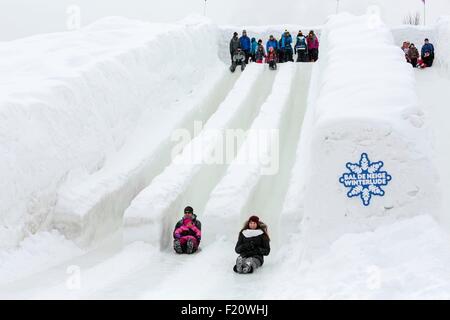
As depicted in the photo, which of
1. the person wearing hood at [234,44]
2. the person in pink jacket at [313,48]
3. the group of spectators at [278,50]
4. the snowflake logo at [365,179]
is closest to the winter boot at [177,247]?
the snowflake logo at [365,179]

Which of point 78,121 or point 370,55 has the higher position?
point 370,55

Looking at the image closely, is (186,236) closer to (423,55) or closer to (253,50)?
(423,55)

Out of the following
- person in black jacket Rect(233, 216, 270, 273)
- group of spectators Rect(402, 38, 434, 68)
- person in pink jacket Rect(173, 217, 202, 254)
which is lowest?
person in black jacket Rect(233, 216, 270, 273)

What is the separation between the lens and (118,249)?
10.9 m

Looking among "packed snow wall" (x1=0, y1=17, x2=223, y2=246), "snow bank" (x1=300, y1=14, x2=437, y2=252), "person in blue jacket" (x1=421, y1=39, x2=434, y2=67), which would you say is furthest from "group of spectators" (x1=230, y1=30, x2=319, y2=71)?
"snow bank" (x1=300, y1=14, x2=437, y2=252)

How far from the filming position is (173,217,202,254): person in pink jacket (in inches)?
401

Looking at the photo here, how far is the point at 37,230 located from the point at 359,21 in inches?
503

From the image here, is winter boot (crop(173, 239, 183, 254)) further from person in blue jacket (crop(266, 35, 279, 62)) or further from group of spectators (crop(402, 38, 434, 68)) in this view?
group of spectators (crop(402, 38, 434, 68))

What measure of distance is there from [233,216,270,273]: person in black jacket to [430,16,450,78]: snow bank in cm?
1210

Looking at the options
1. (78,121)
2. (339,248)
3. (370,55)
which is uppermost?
(370,55)

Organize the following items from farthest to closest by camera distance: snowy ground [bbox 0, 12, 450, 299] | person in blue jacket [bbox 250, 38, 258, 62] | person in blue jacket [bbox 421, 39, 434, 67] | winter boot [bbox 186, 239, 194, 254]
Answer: person in blue jacket [bbox 250, 38, 258, 62] < person in blue jacket [bbox 421, 39, 434, 67] < winter boot [bbox 186, 239, 194, 254] < snowy ground [bbox 0, 12, 450, 299]

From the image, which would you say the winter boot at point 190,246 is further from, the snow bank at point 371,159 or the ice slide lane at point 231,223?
the snow bank at point 371,159

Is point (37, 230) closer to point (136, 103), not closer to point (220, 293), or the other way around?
point (220, 293)
